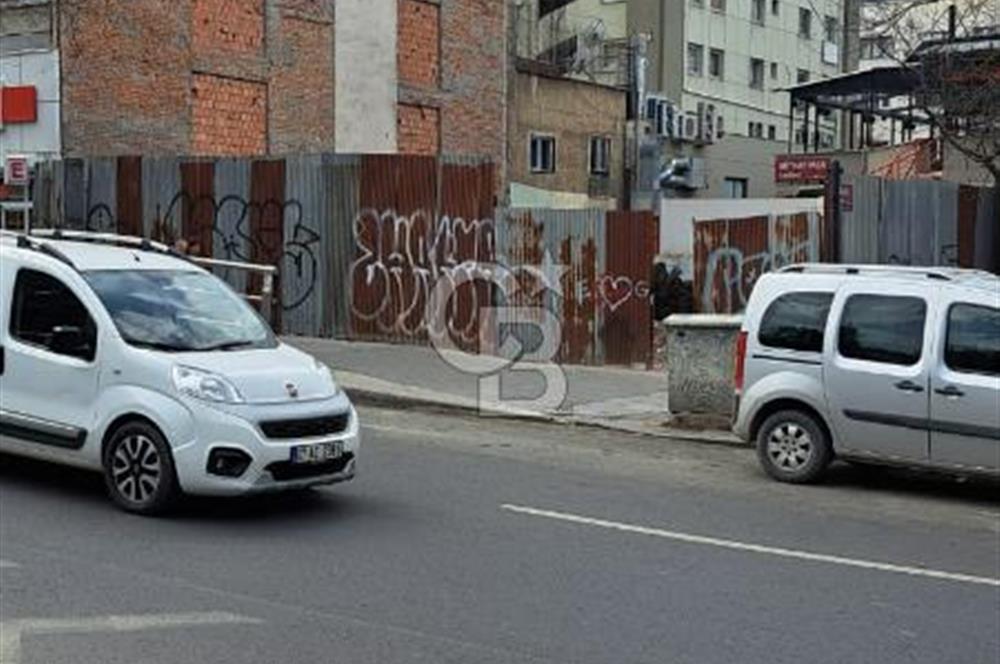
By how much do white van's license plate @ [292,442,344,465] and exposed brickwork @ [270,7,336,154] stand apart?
21450 millimetres

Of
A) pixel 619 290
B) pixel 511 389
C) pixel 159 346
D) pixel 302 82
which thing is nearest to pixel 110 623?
pixel 159 346

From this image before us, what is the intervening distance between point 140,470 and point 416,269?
10925mm

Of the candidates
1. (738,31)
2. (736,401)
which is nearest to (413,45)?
(736,401)

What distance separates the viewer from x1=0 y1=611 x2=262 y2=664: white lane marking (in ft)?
19.0

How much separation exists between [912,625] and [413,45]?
28014 millimetres

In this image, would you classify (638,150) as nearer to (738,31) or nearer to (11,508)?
(738,31)

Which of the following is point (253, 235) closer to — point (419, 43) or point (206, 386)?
point (206, 386)

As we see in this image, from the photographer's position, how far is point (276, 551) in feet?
24.5

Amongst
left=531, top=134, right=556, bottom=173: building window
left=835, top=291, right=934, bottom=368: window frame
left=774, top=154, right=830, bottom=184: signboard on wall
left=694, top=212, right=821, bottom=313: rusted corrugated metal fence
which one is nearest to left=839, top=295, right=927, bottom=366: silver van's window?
left=835, top=291, right=934, bottom=368: window frame

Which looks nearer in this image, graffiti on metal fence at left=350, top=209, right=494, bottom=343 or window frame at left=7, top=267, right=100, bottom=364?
window frame at left=7, top=267, right=100, bottom=364

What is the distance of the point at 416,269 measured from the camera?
18.9 metres

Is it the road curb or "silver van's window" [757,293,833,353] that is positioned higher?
"silver van's window" [757,293,833,353]

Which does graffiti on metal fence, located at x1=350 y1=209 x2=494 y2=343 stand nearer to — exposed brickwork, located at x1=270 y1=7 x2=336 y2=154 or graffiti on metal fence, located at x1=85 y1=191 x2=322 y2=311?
graffiti on metal fence, located at x1=85 y1=191 x2=322 y2=311

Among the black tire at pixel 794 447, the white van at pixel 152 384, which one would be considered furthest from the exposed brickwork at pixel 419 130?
the white van at pixel 152 384
